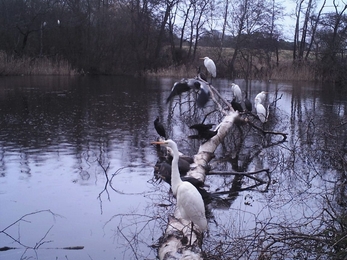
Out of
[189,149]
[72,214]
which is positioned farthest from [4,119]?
[72,214]

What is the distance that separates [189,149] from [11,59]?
19543 mm

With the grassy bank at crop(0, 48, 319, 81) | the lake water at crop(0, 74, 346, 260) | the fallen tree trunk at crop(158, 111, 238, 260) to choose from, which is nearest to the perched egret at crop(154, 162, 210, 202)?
the lake water at crop(0, 74, 346, 260)

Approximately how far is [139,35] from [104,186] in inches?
1130

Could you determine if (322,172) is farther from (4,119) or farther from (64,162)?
(4,119)

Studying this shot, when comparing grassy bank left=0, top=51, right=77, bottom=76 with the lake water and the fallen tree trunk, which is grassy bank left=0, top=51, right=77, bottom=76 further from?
the fallen tree trunk

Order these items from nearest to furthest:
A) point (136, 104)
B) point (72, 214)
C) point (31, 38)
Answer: point (72, 214) < point (136, 104) < point (31, 38)

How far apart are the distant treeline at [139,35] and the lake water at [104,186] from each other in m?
17.1

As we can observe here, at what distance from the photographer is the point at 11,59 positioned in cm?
2536

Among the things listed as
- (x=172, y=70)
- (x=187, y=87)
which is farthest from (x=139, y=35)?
(x=187, y=87)

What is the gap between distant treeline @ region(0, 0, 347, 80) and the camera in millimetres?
28719

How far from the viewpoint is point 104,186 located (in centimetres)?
660

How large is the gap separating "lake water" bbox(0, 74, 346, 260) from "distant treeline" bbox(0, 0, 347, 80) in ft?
56.1

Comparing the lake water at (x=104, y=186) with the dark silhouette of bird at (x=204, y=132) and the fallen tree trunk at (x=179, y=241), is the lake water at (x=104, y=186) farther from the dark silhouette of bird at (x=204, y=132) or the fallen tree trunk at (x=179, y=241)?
the dark silhouette of bird at (x=204, y=132)

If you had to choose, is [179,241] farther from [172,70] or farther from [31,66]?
[172,70]
